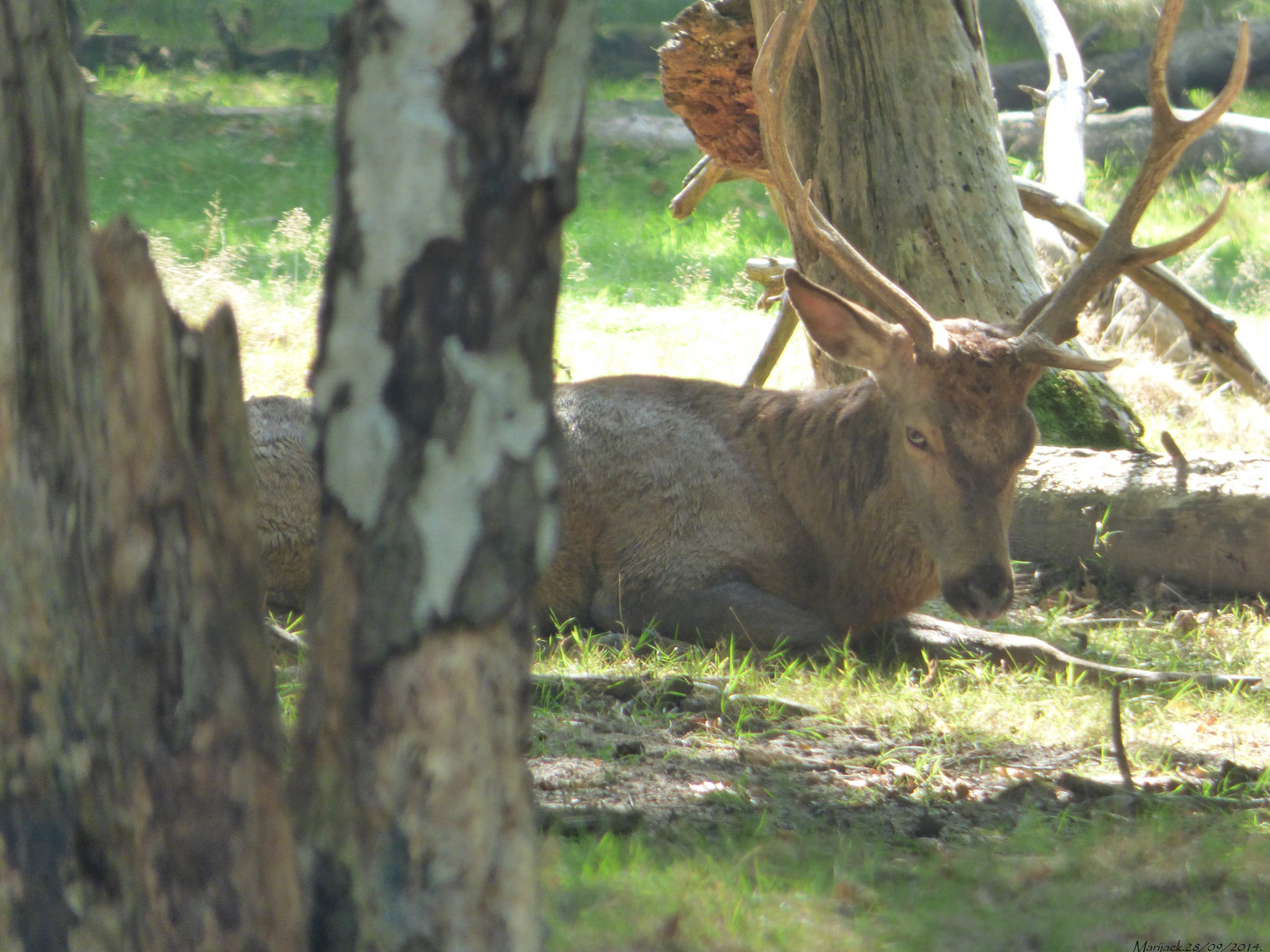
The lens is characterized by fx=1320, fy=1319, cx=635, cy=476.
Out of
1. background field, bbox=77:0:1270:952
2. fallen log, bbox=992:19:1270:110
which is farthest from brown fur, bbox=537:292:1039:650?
fallen log, bbox=992:19:1270:110

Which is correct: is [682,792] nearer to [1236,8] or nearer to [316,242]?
[316,242]

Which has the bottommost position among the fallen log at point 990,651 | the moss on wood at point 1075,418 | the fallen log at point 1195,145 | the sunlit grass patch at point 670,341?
the fallen log at point 990,651

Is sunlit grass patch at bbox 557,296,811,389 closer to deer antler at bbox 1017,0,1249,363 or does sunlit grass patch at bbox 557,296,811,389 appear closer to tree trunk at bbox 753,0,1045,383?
tree trunk at bbox 753,0,1045,383

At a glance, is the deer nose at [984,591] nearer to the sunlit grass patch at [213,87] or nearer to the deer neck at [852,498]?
the deer neck at [852,498]

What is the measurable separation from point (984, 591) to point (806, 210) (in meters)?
1.57

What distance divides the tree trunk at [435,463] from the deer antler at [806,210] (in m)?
3.20

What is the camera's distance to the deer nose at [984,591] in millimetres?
4570

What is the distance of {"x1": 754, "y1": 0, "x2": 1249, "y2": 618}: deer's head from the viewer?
464 centimetres

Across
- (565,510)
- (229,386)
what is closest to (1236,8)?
(565,510)

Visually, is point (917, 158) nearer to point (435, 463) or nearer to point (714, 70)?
point (714, 70)

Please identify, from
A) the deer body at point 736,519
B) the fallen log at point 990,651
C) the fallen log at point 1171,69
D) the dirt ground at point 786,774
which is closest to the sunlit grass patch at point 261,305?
the deer body at point 736,519

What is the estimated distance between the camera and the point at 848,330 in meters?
5.05

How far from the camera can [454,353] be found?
170 cm

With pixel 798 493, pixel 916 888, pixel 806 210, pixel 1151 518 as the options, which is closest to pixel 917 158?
pixel 806 210
